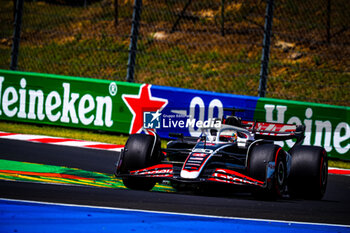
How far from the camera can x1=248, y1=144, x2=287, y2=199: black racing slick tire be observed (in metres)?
6.75

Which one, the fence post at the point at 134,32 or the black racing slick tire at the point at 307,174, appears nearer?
the black racing slick tire at the point at 307,174

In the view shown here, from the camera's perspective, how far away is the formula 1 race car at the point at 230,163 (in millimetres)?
6715

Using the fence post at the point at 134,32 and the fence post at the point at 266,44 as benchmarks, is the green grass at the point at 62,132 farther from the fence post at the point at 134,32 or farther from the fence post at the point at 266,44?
the fence post at the point at 266,44

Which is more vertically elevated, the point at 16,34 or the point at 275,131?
the point at 16,34

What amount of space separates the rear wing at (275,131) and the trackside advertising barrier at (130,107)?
292 centimetres

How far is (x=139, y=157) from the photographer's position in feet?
23.7

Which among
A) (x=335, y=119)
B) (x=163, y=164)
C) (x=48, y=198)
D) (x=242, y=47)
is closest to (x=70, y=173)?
(x=163, y=164)

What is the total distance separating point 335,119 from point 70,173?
553 centimetres

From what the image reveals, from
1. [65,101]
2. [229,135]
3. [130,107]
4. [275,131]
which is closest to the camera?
[229,135]

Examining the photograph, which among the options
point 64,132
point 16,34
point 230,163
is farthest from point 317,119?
point 16,34

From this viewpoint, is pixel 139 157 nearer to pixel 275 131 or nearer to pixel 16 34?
pixel 275 131

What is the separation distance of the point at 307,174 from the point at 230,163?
1045mm

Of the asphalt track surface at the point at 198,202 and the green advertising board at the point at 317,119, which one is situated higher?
the green advertising board at the point at 317,119

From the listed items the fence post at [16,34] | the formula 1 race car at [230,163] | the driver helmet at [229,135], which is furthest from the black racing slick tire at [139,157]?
the fence post at [16,34]
